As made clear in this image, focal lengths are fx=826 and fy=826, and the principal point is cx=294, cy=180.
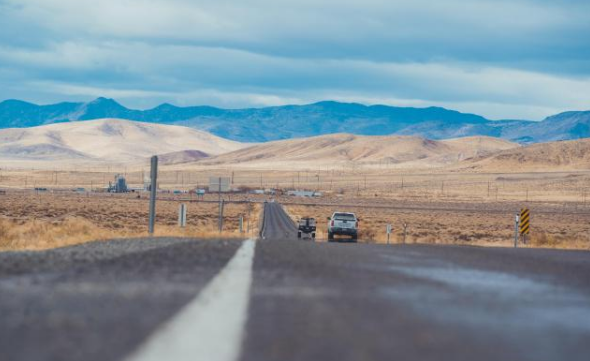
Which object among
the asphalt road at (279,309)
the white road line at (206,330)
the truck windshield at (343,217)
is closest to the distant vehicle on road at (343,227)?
the truck windshield at (343,217)

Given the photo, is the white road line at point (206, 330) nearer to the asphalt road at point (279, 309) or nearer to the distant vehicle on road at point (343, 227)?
the asphalt road at point (279, 309)

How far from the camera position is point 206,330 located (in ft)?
20.3

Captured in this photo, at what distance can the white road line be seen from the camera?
17.3 ft

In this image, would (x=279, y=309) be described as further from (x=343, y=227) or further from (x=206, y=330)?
(x=343, y=227)

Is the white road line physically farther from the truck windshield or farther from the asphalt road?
the truck windshield

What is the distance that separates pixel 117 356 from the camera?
512 cm

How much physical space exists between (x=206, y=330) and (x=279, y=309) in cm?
129

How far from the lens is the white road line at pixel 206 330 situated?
5.26 meters

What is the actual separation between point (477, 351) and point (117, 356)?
2.46 metres

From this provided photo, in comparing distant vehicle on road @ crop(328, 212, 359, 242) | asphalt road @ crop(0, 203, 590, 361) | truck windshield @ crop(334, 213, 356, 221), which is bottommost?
distant vehicle on road @ crop(328, 212, 359, 242)

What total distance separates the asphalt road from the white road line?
13 mm

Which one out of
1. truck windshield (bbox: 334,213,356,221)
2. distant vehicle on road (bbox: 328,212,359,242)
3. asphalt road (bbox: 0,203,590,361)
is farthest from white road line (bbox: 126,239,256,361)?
truck windshield (bbox: 334,213,356,221)

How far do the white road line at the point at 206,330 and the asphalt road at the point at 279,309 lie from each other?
0.01 meters

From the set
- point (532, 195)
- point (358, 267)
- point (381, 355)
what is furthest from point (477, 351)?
point (532, 195)
